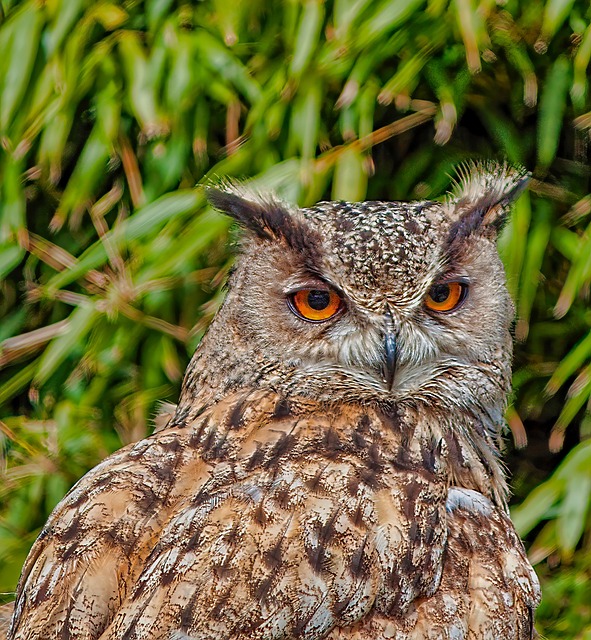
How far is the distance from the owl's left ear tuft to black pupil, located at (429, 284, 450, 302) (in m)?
0.09

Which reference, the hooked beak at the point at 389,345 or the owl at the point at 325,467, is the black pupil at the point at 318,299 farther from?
the hooked beak at the point at 389,345

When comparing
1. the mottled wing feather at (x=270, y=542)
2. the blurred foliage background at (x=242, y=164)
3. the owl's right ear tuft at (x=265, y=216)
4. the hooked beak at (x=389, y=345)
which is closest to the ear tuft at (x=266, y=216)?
the owl's right ear tuft at (x=265, y=216)

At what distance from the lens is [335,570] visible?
4.69 feet

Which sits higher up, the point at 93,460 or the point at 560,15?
the point at 560,15

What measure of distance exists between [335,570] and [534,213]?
1.34m

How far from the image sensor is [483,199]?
1874mm

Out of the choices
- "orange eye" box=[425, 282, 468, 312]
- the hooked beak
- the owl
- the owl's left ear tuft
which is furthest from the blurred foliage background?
the hooked beak

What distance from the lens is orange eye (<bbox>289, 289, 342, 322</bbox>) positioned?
1.71m

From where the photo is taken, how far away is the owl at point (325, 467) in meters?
1.42

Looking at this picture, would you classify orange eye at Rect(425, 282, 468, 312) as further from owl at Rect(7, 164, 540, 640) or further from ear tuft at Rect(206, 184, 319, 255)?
ear tuft at Rect(206, 184, 319, 255)

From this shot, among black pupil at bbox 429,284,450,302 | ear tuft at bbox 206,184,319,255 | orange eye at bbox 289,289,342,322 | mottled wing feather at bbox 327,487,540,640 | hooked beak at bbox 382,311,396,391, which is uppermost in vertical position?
ear tuft at bbox 206,184,319,255

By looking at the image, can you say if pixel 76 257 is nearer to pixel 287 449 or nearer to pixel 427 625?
pixel 287 449

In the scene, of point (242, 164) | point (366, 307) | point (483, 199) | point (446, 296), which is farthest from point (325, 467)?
point (242, 164)

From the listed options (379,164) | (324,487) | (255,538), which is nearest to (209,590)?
(255,538)
